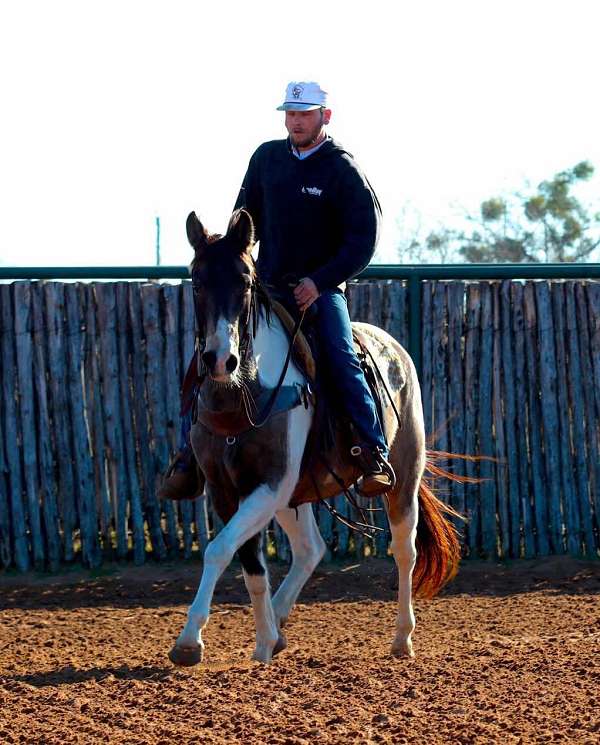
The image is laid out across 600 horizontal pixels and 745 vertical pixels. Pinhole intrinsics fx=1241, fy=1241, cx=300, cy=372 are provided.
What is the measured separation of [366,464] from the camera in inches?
287

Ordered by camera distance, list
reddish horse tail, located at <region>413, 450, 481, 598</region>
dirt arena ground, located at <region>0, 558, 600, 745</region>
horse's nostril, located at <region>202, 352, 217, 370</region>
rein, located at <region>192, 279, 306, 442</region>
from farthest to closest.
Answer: reddish horse tail, located at <region>413, 450, 481, 598</region> → rein, located at <region>192, 279, 306, 442</region> → horse's nostril, located at <region>202, 352, 217, 370</region> → dirt arena ground, located at <region>0, 558, 600, 745</region>

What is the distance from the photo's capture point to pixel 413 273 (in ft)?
37.2

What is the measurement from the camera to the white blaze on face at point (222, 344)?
5738mm

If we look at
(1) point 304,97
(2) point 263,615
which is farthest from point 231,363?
(1) point 304,97

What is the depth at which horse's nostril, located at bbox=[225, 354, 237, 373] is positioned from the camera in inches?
227

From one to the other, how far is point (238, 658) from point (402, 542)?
4.41ft

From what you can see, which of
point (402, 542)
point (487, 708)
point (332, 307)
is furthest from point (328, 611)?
point (487, 708)

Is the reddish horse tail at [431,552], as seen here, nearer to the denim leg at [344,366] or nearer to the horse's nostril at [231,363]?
the denim leg at [344,366]

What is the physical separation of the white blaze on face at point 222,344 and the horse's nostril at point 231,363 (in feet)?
0.04

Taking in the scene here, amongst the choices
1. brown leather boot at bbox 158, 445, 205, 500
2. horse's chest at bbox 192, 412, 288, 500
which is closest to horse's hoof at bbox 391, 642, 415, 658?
brown leather boot at bbox 158, 445, 205, 500

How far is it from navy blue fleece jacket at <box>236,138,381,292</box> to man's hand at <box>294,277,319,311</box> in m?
0.15

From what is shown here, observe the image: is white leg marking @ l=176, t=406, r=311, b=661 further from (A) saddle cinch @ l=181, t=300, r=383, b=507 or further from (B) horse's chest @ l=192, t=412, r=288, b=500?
(A) saddle cinch @ l=181, t=300, r=383, b=507

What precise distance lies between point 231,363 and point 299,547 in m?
2.55

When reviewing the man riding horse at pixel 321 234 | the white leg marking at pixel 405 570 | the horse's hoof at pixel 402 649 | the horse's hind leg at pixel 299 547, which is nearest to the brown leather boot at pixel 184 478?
the man riding horse at pixel 321 234
